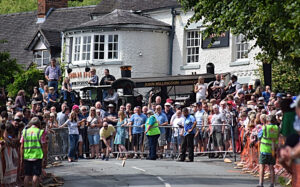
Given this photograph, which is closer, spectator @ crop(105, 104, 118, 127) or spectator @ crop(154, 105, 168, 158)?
spectator @ crop(154, 105, 168, 158)

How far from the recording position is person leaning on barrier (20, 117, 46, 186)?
17.7 meters

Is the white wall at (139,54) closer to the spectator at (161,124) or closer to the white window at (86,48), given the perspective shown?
the white window at (86,48)

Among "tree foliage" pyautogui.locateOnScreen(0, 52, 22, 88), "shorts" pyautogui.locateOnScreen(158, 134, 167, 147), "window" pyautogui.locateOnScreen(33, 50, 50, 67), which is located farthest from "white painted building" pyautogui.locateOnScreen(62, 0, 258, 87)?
"tree foliage" pyautogui.locateOnScreen(0, 52, 22, 88)

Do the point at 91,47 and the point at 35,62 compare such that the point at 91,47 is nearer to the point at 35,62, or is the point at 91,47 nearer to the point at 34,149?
the point at 35,62

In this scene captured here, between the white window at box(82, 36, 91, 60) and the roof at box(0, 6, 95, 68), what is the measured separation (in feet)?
26.5

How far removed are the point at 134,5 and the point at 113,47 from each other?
4.56 metres

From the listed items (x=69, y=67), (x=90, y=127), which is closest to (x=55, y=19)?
(x=69, y=67)

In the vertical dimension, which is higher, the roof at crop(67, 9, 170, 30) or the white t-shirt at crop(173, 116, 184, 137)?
the roof at crop(67, 9, 170, 30)

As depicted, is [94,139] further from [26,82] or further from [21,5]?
[21,5]

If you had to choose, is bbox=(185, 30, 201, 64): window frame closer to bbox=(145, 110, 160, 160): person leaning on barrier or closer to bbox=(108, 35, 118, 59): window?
bbox=(108, 35, 118, 59): window

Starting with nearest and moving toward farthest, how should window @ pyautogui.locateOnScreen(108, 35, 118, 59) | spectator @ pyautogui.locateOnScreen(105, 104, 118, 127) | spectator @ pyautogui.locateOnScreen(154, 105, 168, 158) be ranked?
spectator @ pyautogui.locateOnScreen(154, 105, 168, 158) → spectator @ pyautogui.locateOnScreen(105, 104, 118, 127) → window @ pyautogui.locateOnScreen(108, 35, 118, 59)

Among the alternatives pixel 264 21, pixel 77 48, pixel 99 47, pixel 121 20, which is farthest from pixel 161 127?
pixel 77 48

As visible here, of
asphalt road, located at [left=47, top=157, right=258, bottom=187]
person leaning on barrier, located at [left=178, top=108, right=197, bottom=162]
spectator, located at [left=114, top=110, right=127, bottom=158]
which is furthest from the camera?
spectator, located at [left=114, top=110, right=127, bottom=158]

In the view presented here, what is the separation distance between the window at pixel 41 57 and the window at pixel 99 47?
946 cm
